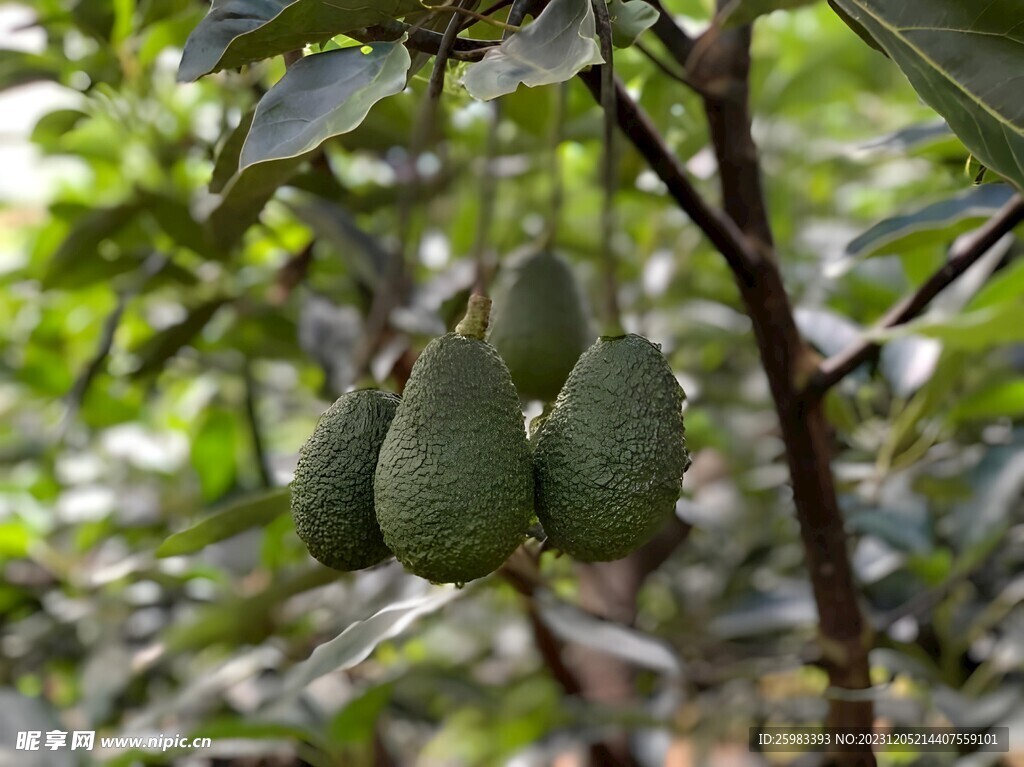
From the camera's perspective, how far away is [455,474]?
19.8 inches

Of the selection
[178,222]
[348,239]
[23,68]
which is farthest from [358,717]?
[23,68]

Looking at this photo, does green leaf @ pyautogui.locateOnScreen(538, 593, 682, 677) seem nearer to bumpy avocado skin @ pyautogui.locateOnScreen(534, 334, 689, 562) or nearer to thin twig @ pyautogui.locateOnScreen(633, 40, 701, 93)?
bumpy avocado skin @ pyautogui.locateOnScreen(534, 334, 689, 562)

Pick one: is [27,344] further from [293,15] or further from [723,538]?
[293,15]

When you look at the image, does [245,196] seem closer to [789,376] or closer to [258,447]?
[789,376]

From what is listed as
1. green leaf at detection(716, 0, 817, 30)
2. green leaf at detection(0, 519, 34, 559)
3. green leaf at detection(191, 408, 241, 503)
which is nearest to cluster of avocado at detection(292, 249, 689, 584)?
green leaf at detection(716, 0, 817, 30)

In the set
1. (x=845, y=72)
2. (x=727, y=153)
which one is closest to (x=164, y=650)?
(x=727, y=153)

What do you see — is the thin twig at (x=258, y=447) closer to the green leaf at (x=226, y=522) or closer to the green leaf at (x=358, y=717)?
the green leaf at (x=358, y=717)

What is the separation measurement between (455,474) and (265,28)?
25 centimetres

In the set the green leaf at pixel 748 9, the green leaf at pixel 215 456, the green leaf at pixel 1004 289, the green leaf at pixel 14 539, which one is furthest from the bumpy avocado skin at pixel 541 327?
the green leaf at pixel 14 539

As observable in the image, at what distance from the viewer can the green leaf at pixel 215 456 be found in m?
1.43

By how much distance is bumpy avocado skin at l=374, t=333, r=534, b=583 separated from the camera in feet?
1.63

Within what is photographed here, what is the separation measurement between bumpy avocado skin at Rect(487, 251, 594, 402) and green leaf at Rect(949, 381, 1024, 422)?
1.96 feet

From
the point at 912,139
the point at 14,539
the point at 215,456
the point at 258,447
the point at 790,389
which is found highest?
the point at 912,139

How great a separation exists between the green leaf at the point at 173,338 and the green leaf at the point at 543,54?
35.6 inches
